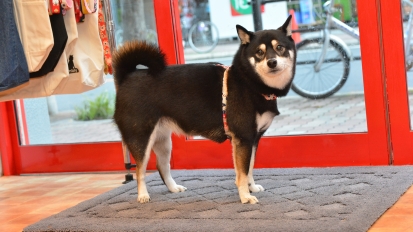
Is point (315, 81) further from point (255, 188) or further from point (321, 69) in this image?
point (255, 188)

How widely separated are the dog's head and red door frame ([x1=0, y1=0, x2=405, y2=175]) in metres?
0.63

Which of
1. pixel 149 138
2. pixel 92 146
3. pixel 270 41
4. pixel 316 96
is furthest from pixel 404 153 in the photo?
pixel 92 146

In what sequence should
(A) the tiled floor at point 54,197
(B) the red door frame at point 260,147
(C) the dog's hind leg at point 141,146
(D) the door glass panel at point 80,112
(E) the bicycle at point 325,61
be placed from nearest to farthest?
(A) the tiled floor at point 54,197 → (C) the dog's hind leg at point 141,146 → (B) the red door frame at point 260,147 → (E) the bicycle at point 325,61 → (D) the door glass panel at point 80,112

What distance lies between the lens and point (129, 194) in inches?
117

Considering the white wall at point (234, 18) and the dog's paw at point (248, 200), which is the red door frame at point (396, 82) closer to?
the white wall at point (234, 18)

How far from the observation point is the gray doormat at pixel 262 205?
2.24 meters

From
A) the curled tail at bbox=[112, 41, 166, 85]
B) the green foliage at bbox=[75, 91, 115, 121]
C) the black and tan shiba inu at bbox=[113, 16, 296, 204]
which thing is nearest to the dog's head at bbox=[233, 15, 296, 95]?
the black and tan shiba inu at bbox=[113, 16, 296, 204]

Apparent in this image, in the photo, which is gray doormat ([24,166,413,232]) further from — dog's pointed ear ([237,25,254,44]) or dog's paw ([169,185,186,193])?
dog's pointed ear ([237,25,254,44])

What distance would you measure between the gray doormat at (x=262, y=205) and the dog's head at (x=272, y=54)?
0.52 m

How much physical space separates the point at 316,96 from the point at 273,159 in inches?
17.1

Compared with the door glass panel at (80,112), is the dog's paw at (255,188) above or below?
below

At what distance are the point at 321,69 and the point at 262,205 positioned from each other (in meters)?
1.03

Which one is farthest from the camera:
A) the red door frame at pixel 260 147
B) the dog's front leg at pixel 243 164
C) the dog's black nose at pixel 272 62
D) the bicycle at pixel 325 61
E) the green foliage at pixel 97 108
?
the green foliage at pixel 97 108

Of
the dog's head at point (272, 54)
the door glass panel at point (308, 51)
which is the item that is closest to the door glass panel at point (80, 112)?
the door glass panel at point (308, 51)
